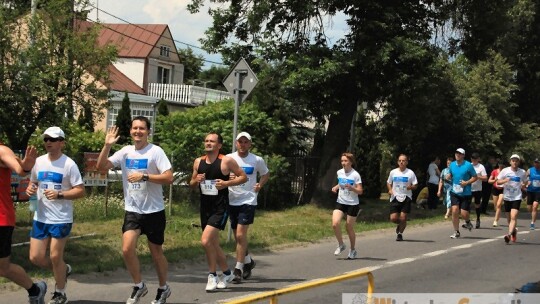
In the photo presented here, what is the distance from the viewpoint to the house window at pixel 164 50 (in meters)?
49.9

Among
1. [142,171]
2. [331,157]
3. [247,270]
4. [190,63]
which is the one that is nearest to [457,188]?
[331,157]

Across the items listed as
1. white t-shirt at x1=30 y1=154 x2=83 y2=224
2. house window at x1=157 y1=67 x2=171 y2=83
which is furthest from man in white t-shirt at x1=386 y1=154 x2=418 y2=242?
house window at x1=157 y1=67 x2=171 y2=83

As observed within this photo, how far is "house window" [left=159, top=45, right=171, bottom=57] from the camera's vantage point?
49938 mm

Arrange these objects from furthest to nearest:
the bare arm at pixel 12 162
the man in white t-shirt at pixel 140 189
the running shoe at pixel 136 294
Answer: the running shoe at pixel 136 294, the man in white t-shirt at pixel 140 189, the bare arm at pixel 12 162

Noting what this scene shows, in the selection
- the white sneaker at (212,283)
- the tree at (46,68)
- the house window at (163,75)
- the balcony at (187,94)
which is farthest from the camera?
the house window at (163,75)

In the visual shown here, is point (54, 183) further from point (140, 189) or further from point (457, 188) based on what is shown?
point (457, 188)

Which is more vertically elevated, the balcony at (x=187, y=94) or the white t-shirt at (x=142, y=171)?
the balcony at (x=187, y=94)

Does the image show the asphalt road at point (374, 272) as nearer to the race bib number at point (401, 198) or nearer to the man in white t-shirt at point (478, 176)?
the race bib number at point (401, 198)

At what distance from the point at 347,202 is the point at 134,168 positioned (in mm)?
5526

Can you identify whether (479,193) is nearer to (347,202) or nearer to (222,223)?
(347,202)

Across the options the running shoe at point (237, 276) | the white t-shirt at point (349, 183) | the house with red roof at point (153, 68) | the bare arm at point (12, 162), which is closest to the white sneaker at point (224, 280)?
the running shoe at point (237, 276)

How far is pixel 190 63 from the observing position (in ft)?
266

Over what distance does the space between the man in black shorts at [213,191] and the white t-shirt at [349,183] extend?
376 cm

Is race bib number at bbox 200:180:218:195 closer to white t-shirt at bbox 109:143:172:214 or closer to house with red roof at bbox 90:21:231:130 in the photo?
white t-shirt at bbox 109:143:172:214
